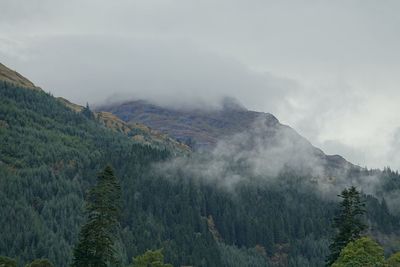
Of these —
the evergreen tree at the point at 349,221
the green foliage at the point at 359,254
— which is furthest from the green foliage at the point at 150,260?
the green foliage at the point at 359,254

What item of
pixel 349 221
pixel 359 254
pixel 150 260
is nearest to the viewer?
pixel 359 254

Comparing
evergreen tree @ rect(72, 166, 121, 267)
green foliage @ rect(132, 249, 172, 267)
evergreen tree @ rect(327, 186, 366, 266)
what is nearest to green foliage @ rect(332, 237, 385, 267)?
evergreen tree @ rect(327, 186, 366, 266)

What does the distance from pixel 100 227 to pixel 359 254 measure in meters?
26.8

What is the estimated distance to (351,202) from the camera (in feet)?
224

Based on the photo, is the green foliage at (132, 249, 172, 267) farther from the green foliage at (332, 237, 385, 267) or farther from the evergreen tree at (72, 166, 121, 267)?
the green foliage at (332, 237, 385, 267)

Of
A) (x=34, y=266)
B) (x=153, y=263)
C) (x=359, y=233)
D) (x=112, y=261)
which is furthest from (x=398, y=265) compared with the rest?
(x=34, y=266)

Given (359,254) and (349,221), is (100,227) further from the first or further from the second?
(349,221)

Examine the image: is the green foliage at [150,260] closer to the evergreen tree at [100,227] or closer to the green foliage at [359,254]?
the evergreen tree at [100,227]

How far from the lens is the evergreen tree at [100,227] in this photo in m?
60.2

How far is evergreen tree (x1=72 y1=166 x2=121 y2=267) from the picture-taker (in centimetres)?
6022

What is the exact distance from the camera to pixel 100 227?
6041 cm

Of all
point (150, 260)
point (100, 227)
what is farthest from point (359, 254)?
point (150, 260)

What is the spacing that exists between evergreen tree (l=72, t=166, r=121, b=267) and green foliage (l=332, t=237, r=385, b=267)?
77.8ft

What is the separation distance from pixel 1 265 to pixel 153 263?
161ft
